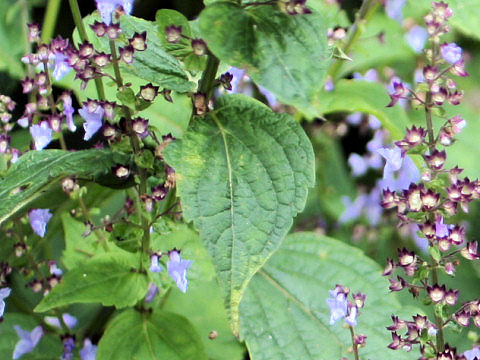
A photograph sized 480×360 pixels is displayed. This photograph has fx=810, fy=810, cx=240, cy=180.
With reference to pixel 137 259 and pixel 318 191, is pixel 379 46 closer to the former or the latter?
pixel 318 191

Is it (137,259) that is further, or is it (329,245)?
(329,245)

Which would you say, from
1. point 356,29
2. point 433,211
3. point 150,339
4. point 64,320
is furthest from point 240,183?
point 356,29

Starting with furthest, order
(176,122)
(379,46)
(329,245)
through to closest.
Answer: (379,46) → (176,122) → (329,245)

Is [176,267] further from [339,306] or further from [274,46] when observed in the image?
[274,46]

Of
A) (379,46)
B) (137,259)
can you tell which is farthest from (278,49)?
(379,46)

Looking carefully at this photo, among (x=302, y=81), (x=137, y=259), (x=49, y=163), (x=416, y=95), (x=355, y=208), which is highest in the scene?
(x=302, y=81)

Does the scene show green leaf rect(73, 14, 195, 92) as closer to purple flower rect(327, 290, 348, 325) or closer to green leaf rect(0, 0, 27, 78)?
purple flower rect(327, 290, 348, 325)

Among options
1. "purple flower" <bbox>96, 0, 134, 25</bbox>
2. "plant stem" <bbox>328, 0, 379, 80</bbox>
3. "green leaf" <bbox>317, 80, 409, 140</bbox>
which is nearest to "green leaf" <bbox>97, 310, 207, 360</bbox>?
"purple flower" <bbox>96, 0, 134, 25</bbox>
